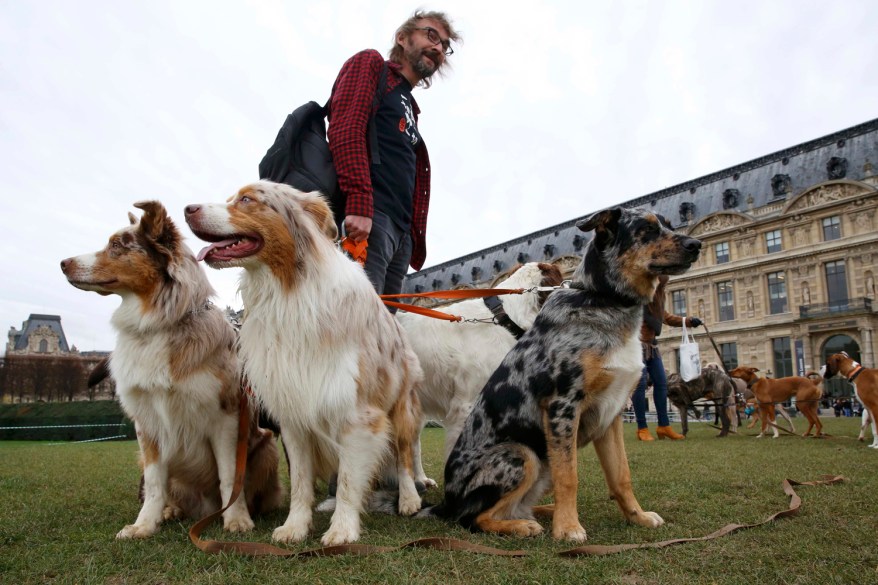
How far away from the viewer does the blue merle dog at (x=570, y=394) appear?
2965mm

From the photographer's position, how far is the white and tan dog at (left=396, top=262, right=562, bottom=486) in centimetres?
465

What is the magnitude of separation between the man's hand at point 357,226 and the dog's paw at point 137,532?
2124mm

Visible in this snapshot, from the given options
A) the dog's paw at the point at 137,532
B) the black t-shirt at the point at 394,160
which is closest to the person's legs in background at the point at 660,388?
the black t-shirt at the point at 394,160

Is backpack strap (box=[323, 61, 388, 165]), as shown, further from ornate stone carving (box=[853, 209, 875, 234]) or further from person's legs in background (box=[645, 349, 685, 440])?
ornate stone carving (box=[853, 209, 875, 234])

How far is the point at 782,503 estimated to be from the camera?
379cm

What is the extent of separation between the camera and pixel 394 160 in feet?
14.9

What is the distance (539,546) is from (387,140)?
316 centimetres

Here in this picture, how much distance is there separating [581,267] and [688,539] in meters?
1.52

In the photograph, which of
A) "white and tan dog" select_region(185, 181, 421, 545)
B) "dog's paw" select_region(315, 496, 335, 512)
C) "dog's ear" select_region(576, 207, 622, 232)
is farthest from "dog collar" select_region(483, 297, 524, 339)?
"dog's paw" select_region(315, 496, 335, 512)

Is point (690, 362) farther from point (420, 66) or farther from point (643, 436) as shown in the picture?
point (420, 66)

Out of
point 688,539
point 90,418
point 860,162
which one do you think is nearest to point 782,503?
point 688,539

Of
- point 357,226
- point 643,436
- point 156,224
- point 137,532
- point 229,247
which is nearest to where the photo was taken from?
point 229,247

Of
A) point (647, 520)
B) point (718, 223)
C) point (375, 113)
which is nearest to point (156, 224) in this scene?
point (375, 113)

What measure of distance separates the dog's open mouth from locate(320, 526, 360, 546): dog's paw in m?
1.47
